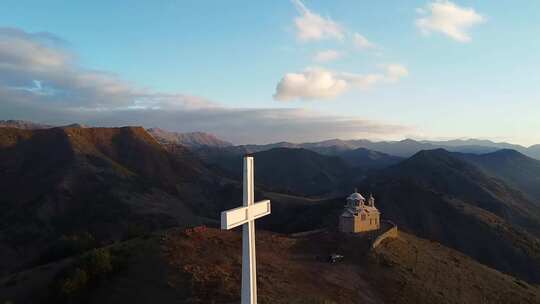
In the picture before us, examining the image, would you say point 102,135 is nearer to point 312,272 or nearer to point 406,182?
point 406,182

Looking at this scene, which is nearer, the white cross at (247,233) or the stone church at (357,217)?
the white cross at (247,233)

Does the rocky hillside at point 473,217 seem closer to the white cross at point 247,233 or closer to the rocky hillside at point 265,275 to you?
the rocky hillside at point 265,275

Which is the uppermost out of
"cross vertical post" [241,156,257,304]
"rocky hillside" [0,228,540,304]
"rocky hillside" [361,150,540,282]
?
"cross vertical post" [241,156,257,304]

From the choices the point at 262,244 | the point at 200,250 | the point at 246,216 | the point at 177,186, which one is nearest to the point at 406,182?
the point at 177,186

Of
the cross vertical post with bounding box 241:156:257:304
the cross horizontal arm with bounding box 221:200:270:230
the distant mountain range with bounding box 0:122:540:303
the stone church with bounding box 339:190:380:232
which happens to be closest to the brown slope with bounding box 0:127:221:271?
the distant mountain range with bounding box 0:122:540:303

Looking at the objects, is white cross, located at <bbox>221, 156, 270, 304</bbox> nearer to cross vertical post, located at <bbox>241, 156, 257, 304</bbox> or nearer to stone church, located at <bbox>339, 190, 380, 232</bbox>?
cross vertical post, located at <bbox>241, 156, 257, 304</bbox>

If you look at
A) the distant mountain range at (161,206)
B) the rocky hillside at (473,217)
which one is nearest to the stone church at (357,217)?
the distant mountain range at (161,206)
